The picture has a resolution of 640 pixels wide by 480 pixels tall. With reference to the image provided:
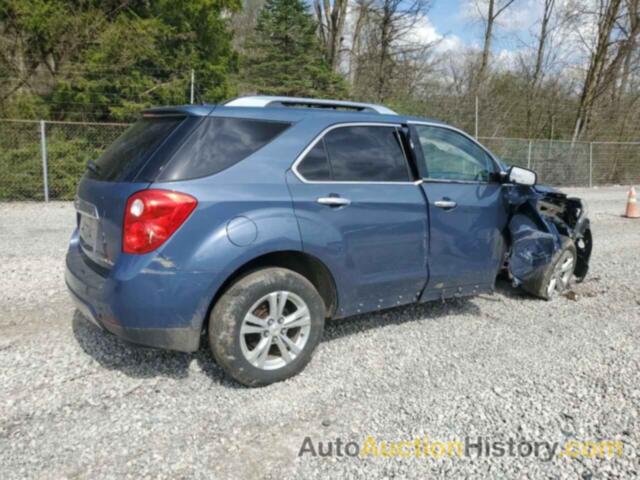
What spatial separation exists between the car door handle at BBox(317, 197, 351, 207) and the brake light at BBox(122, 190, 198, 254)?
2.96ft

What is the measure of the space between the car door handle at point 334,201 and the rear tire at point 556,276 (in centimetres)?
258

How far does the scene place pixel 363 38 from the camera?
901 inches

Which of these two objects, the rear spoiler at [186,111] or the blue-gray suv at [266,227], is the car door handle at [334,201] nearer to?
the blue-gray suv at [266,227]

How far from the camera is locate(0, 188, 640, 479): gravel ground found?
254 centimetres

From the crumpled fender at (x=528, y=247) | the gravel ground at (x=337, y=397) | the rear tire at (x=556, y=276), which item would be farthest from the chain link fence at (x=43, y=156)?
the rear tire at (x=556, y=276)

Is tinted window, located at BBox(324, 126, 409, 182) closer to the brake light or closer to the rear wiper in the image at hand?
the brake light

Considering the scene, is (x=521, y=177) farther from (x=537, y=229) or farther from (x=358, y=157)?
(x=358, y=157)

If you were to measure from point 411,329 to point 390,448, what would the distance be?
1701 millimetres

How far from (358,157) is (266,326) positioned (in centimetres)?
139

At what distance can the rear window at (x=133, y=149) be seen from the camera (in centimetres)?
308

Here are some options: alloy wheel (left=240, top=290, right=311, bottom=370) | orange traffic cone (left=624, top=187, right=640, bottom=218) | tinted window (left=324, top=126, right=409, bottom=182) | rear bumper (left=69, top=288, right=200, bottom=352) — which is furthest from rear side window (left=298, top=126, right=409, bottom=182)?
orange traffic cone (left=624, top=187, right=640, bottom=218)

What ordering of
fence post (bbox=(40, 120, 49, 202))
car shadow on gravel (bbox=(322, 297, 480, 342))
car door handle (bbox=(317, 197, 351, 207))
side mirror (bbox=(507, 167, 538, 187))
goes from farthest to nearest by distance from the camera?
fence post (bbox=(40, 120, 49, 202)) < side mirror (bbox=(507, 167, 538, 187)) < car shadow on gravel (bbox=(322, 297, 480, 342)) < car door handle (bbox=(317, 197, 351, 207))

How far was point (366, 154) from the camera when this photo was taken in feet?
12.1

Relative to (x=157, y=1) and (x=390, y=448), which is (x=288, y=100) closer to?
(x=390, y=448)
